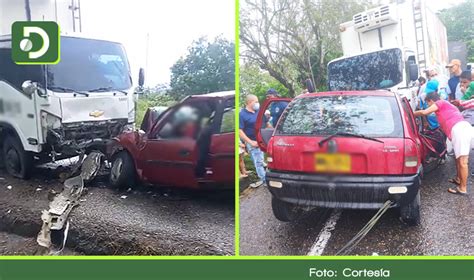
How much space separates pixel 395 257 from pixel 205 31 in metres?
1.35

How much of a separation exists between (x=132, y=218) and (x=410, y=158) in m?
1.37

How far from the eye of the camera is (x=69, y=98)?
221cm

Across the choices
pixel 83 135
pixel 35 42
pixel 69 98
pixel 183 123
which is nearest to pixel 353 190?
pixel 183 123

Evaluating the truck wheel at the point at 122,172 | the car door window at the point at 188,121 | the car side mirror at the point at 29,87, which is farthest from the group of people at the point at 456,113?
the car side mirror at the point at 29,87

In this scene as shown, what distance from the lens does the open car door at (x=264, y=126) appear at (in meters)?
2.07

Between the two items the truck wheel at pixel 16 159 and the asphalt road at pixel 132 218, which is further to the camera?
the truck wheel at pixel 16 159

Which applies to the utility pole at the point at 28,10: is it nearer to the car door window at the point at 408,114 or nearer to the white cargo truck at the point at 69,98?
the white cargo truck at the point at 69,98

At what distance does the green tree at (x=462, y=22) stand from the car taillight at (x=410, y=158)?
1.71ft

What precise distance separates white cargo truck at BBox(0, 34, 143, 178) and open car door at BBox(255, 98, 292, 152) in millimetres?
668

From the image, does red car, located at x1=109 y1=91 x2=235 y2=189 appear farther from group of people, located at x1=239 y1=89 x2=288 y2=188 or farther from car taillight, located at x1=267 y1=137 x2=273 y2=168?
car taillight, located at x1=267 y1=137 x2=273 y2=168

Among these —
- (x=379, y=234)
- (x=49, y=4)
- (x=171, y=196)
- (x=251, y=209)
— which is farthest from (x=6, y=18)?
(x=379, y=234)

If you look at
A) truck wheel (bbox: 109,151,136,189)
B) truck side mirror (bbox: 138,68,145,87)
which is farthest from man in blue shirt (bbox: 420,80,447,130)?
truck wheel (bbox: 109,151,136,189)

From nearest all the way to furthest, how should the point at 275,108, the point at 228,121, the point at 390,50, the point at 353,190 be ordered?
1. the point at 353,190
2. the point at 228,121
3. the point at 275,108
4. the point at 390,50
